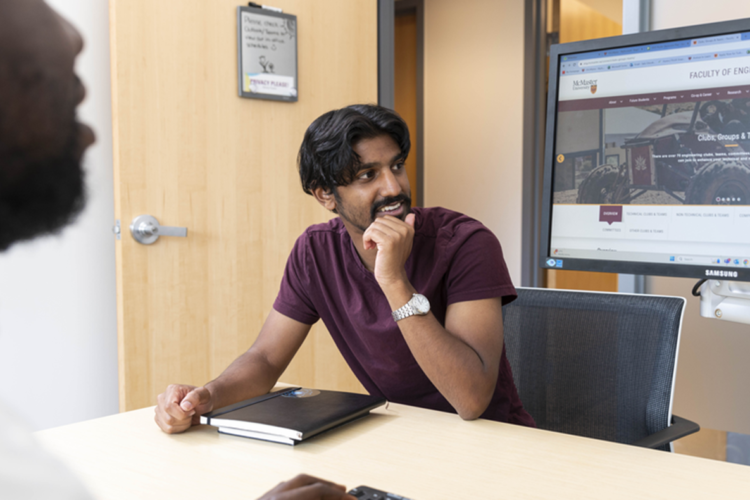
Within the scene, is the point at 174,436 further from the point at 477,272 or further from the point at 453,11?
the point at 453,11

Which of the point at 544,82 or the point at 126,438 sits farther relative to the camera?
the point at 544,82

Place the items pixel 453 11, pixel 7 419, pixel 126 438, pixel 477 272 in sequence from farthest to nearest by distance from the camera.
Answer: pixel 453 11 → pixel 477 272 → pixel 126 438 → pixel 7 419

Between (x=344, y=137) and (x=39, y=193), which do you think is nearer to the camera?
(x=39, y=193)

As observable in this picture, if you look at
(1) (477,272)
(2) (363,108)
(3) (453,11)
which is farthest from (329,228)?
(3) (453,11)

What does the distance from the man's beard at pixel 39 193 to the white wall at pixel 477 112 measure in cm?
333

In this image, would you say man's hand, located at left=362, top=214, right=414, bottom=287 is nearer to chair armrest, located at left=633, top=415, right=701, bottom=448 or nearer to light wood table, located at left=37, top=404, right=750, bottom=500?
light wood table, located at left=37, top=404, right=750, bottom=500

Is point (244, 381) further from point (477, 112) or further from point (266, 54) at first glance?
point (477, 112)

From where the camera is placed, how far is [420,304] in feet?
3.84

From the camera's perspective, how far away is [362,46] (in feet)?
8.28

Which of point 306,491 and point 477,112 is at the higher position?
point 477,112

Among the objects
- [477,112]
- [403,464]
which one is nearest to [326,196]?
[403,464]

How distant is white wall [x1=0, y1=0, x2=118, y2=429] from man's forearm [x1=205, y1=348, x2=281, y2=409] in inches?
33.5

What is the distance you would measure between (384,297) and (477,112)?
2640mm

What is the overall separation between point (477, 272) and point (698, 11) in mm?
1117
